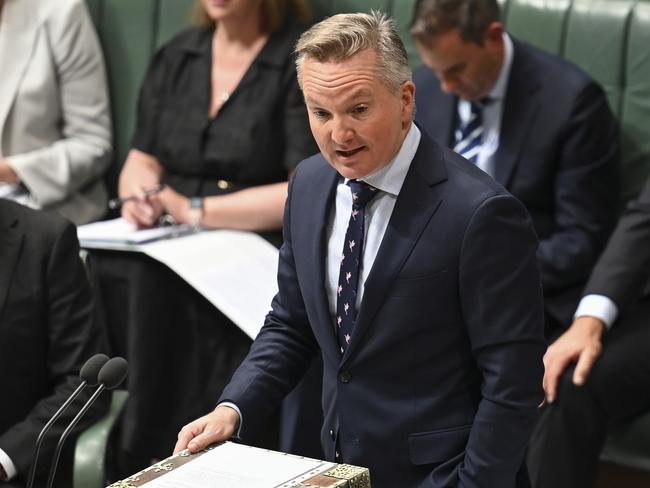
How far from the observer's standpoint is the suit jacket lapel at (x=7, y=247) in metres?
2.72

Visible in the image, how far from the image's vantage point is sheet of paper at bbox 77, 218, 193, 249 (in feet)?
11.5

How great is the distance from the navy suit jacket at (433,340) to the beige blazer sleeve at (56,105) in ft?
6.19

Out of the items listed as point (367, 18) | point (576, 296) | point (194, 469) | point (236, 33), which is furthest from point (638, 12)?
point (194, 469)

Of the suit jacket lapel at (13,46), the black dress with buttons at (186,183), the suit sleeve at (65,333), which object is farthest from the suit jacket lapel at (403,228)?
the suit jacket lapel at (13,46)

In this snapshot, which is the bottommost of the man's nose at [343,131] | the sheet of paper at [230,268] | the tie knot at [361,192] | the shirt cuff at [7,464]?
the shirt cuff at [7,464]

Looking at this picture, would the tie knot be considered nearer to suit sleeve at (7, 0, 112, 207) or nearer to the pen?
the pen

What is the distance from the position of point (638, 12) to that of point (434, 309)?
6.27ft

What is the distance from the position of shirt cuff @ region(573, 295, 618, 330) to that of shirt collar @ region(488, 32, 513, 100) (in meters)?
0.69

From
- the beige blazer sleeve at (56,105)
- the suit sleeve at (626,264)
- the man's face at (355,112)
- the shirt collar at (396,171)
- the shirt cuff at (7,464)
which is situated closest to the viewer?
Answer: the man's face at (355,112)

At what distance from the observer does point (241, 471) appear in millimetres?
1921

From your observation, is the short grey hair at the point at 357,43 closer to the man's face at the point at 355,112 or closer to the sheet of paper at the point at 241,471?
the man's face at the point at 355,112

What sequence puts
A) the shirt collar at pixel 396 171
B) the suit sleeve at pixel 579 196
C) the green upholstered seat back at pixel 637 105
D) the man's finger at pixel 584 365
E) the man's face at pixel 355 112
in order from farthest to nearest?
the green upholstered seat back at pixel 637 105, the suit sleeve at pixel 579 196, the man's finger at pixel 584 365, the shirt collar at pixel 396 171, the man's face at pixel 355 112

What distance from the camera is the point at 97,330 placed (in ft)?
9.04

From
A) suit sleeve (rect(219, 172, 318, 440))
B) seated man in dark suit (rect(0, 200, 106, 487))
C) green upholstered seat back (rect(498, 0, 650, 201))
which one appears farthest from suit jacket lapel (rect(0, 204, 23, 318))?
green upholstered seat back (rect(498, 0, 650, 201))
